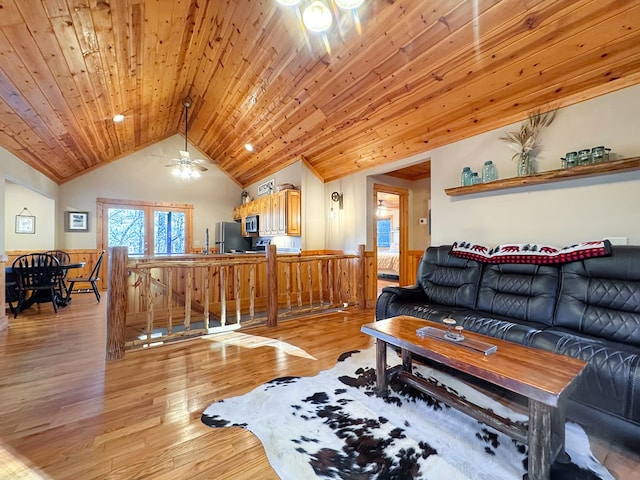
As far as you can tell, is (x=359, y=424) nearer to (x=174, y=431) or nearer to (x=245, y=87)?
(x=174, y=431)

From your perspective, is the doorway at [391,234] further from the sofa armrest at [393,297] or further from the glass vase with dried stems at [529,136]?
the glass vase with dried stems at [529,136]

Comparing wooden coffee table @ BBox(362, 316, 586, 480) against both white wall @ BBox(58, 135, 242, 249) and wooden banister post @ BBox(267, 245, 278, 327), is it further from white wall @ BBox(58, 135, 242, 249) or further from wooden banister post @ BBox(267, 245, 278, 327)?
white wall @ BBox(58, 135, 242, 249)

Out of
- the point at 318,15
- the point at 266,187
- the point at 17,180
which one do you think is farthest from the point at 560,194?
the point at 17,180

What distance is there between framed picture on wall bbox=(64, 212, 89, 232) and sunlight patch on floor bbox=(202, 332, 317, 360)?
5.14 m

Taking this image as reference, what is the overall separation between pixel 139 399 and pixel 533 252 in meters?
3.39

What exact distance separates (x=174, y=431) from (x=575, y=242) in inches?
139

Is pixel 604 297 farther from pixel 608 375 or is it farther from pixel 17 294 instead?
pixel 17 294

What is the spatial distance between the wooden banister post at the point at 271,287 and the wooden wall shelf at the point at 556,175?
92.9 inches

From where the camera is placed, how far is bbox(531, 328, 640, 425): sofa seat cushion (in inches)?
57.7

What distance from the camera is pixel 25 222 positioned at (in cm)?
569

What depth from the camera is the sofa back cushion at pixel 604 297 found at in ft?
6.23

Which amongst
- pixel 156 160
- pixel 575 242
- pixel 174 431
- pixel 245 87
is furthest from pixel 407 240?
pixel 156 160

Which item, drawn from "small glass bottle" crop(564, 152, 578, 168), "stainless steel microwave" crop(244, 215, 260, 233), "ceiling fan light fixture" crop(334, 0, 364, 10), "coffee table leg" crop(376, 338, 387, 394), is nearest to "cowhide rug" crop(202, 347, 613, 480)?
"coffee table leg" crop(376, 338, 387, 394)

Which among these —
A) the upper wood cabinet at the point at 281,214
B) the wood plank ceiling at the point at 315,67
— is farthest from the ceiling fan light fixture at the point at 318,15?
the upper wood cabinet at the point at 281,214
